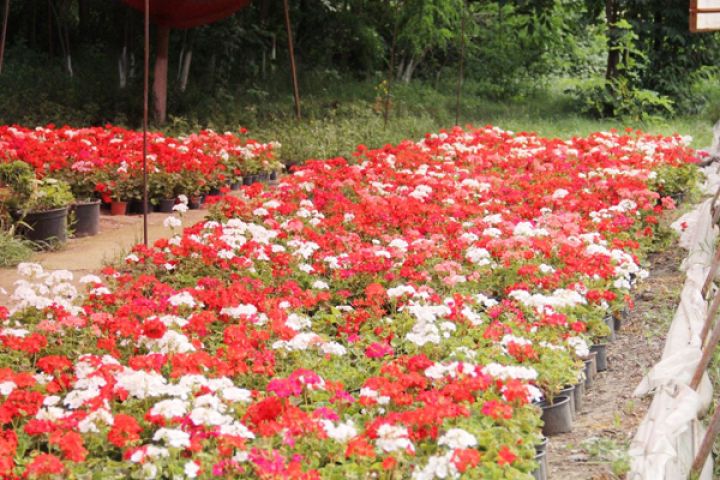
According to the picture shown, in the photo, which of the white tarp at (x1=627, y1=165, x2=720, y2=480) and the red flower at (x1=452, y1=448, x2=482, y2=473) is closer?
the red flower at (x1=452, y1=448, x2=482, y2=473)

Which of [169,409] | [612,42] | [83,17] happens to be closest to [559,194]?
[169,409]

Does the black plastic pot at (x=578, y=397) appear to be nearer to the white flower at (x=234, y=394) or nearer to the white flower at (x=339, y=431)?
the white flower at (x=339, y=431)

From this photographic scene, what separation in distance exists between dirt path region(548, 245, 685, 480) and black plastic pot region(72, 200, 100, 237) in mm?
4758

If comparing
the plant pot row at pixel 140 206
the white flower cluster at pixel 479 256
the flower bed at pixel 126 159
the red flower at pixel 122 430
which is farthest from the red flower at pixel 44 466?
the plant pot row at pixel 140 206

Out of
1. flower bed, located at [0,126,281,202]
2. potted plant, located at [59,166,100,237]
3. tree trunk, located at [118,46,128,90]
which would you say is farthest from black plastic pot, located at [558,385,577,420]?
tree trunk, located at [118,46,128,90]

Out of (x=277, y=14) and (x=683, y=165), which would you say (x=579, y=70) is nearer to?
(x=277, y=14)

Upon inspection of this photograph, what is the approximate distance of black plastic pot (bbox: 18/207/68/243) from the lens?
26.0 feet

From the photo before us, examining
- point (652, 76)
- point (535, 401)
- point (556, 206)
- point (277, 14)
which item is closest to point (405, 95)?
point (277, 14)

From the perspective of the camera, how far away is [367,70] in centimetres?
2209

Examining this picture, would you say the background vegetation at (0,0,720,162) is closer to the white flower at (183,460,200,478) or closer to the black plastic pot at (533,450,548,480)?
the black plastic pot at (533,450,548,480)

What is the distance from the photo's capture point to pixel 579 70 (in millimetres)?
27234

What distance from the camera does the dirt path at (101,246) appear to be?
7223 mm

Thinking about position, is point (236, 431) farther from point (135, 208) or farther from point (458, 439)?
point (135, 208)

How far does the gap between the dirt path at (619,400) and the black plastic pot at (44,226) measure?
4.66 m
